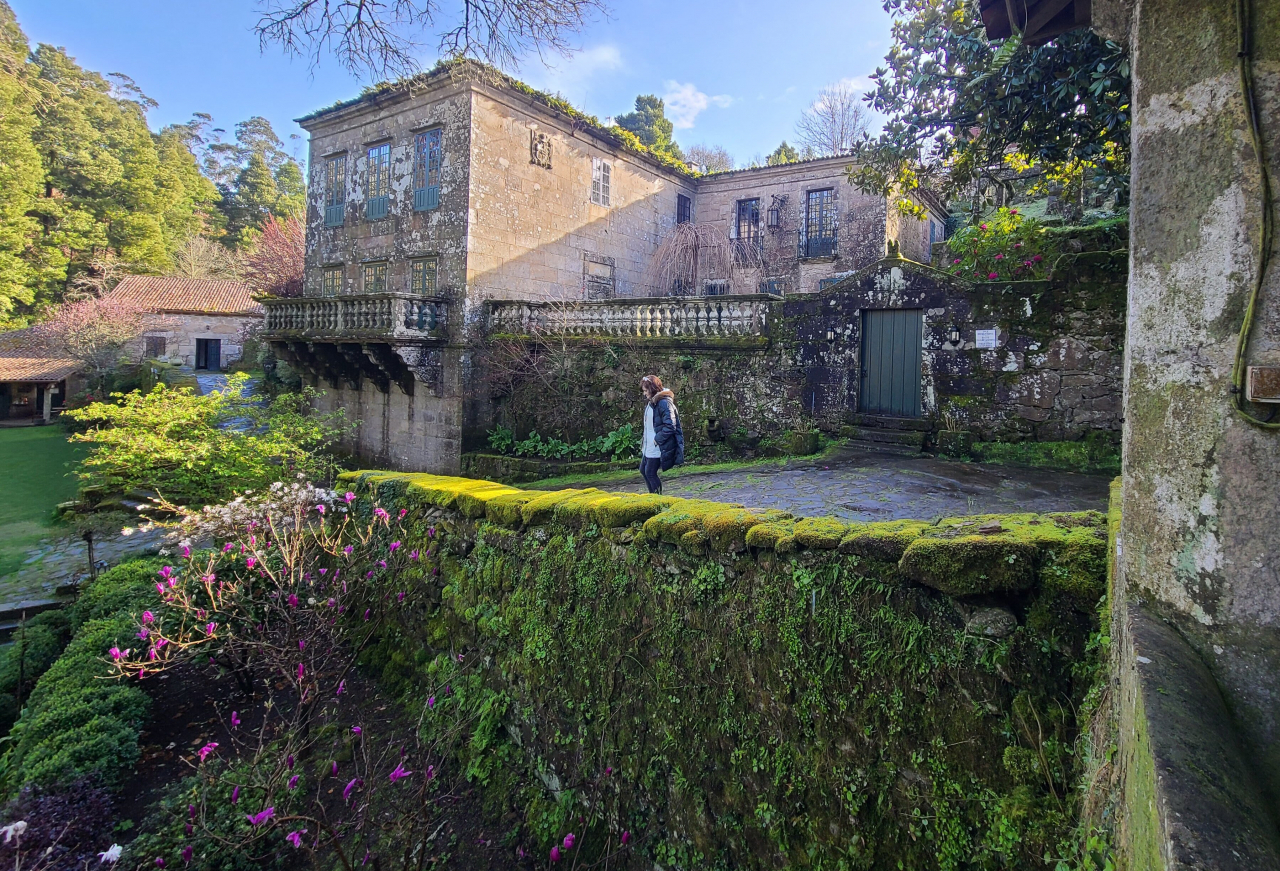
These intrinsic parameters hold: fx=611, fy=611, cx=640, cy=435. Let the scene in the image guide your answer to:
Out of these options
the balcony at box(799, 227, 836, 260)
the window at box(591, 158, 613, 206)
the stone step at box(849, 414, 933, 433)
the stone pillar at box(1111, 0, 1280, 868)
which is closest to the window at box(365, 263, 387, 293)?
the window at box(591, 158, 613, 206)

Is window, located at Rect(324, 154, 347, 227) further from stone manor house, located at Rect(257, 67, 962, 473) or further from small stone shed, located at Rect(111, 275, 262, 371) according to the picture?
small stone shed, located at Rect(111, 275, 262, 371)

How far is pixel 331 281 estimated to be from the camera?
1675 cm

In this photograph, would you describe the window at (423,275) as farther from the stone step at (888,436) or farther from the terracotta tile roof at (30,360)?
the terracotta tile roof at (30,360)

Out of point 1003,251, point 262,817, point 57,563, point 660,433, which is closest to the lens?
point 262,817

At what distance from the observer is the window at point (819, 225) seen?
18188 mm

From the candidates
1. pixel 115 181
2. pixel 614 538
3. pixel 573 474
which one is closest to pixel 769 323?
A: pixel 573 474

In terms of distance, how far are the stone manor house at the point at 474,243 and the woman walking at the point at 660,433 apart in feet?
14.4

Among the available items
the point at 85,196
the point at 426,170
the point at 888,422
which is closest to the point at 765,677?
the point at 888,422

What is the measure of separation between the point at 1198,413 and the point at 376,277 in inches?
655

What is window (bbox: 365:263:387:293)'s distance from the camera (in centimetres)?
1543

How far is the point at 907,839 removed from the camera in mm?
2863

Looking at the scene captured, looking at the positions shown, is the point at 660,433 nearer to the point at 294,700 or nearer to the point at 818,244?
the point at 294,700

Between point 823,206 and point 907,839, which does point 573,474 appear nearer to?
Answer: point 907,839

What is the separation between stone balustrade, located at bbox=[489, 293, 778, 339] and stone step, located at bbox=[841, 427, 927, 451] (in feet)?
7.28
